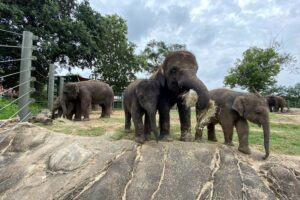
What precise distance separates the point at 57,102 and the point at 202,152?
6.20m

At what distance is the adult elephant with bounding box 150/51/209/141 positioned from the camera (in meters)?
5.89

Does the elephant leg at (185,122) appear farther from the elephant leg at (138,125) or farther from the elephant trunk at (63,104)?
the elephant trunk at (63,104)

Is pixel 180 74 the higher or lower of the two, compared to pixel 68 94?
higher

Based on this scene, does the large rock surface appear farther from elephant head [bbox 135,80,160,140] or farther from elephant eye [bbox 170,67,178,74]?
elephant eye [bbox 170,67,178,74]

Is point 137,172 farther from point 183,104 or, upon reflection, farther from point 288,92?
point 288,92

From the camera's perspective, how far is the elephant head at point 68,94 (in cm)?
1052

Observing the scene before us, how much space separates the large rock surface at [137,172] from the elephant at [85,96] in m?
4.20

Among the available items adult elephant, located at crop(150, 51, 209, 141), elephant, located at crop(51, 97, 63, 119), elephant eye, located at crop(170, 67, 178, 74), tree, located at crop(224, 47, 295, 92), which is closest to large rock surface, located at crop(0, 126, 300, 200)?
adult elephant, located at crop(150, 51, 209, 141)

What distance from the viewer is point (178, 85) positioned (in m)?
6.33

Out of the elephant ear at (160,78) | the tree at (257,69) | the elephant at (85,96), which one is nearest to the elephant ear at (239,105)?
the elephant ear at (160,78)

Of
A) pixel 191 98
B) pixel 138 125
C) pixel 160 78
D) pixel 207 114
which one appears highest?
pixel 160 78

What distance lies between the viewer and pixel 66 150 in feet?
19.2

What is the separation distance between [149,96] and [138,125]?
22.6 inches

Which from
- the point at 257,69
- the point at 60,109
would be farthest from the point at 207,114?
the point at 257,69
